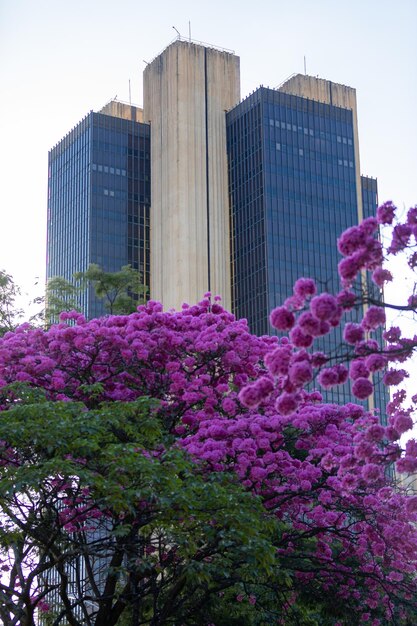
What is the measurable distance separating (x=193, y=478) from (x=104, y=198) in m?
97.9

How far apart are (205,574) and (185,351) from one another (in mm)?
6155

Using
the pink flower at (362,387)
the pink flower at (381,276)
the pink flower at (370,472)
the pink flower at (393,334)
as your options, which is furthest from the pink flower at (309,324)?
the pink flower at (370,472)

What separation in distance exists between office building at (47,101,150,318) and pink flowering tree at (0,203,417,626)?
8888 centimetres

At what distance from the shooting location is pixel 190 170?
359 ft

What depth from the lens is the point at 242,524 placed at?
51.5ft

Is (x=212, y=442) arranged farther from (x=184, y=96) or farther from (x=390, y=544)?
(x=184, y=96)

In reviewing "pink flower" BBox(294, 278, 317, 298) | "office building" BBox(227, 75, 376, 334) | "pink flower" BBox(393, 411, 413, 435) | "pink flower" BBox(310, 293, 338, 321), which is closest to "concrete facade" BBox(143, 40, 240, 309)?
"office building" BBox(227, 75, 376, 334)

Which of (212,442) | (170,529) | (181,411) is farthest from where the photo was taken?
(181,411)

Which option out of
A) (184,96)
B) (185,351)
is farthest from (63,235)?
(185,351)

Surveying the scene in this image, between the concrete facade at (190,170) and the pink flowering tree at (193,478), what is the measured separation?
83786mm

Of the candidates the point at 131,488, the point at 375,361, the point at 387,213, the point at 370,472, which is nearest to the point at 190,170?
the point at 131,488

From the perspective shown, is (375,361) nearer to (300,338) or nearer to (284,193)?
(300,338)

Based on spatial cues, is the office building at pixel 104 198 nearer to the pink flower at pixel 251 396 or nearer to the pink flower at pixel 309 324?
the pink flower at pixel 251 396

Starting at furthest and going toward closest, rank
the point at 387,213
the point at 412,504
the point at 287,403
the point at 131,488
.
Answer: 1. the point at 131,488
2. the point at 412,504
3. the point at 387,213
4. the point at 287,403
